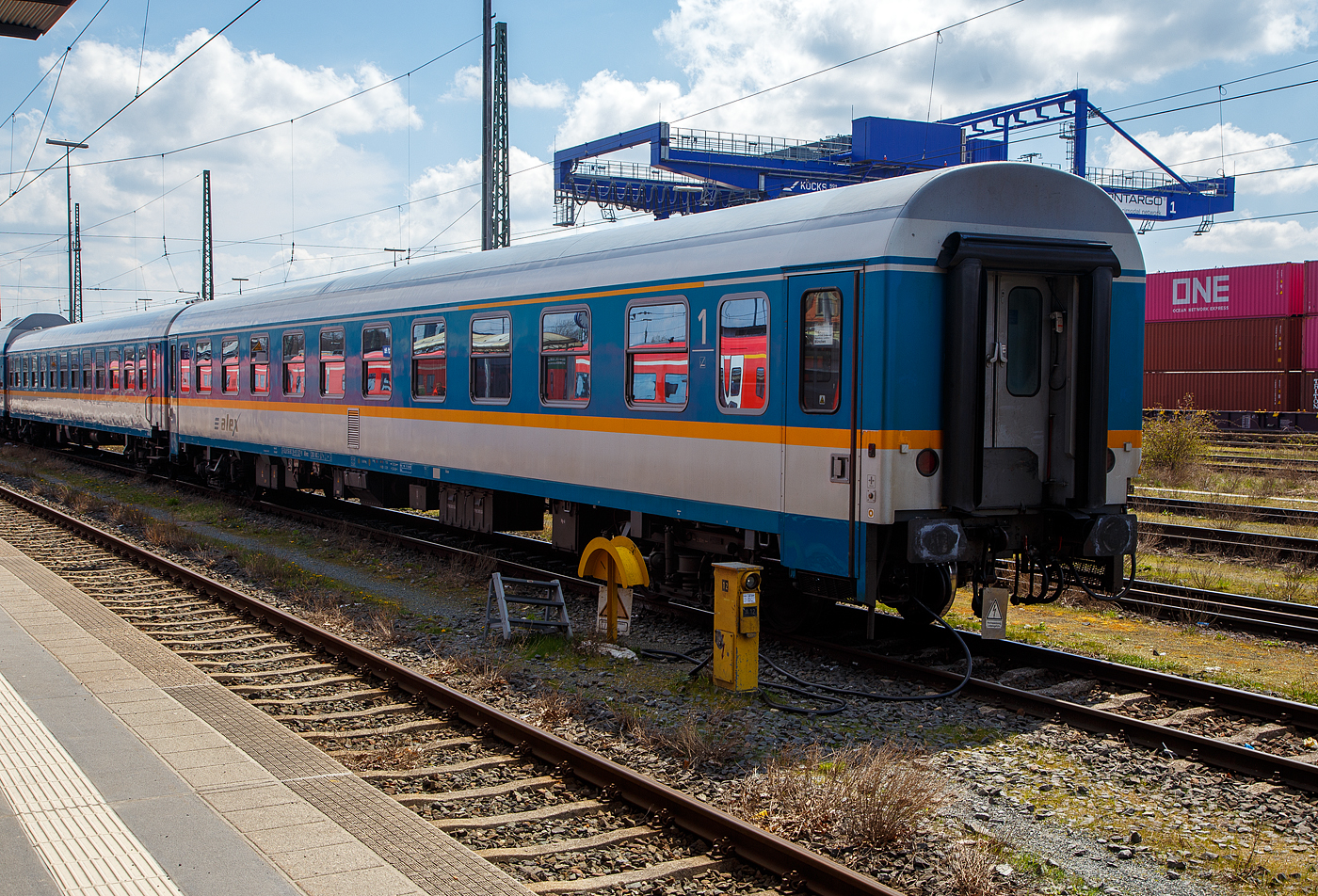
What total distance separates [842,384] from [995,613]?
2.06m

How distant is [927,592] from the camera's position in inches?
358

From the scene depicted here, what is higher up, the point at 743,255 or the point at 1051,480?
the point at 743,255

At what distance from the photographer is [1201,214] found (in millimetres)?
43938

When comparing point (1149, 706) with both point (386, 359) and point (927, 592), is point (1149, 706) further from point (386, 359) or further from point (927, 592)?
point (386, 359)

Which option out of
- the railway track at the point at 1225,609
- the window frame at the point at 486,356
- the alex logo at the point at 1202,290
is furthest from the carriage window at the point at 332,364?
the alex logo at the point at 1202,290

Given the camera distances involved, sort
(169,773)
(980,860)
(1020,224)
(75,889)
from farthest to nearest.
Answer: (1020,224), (169,773), (980,860), (75,889)

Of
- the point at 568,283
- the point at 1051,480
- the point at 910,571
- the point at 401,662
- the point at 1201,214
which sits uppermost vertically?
the point at 1201,214

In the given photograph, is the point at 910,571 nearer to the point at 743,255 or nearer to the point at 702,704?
the point at 702,704

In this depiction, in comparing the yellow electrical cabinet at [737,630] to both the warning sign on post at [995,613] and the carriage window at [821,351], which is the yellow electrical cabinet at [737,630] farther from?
the warning sign on post at [995,613]

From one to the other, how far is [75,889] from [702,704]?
13.7 feet

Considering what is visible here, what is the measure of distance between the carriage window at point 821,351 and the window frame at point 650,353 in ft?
4.54

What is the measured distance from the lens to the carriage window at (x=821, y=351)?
7.86 m

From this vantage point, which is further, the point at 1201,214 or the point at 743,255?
the point at 1201,214

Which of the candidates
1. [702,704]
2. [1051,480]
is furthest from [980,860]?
[1051,480]
